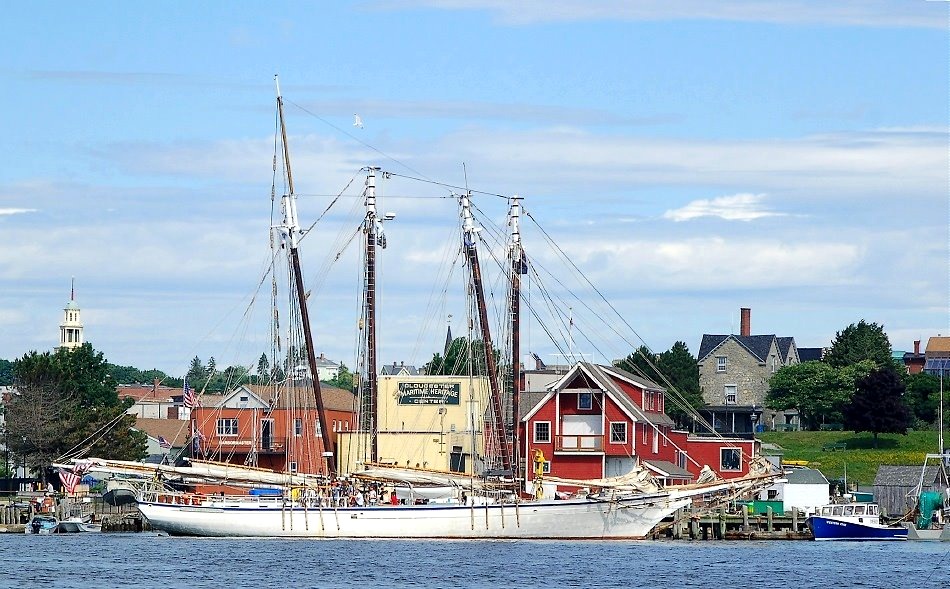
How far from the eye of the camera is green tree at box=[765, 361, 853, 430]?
497ft

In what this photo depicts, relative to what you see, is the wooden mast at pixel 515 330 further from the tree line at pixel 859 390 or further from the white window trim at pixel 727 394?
the white window trim at pixel 727 394

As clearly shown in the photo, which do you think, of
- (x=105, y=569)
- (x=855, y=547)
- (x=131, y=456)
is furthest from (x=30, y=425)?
(x=855, y=547)

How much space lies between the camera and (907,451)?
435ft

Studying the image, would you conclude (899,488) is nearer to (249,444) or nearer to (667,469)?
(667,469)

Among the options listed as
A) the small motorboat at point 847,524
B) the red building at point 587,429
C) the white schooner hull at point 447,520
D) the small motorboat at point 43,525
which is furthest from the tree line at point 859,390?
the small motorboat at point 43,525

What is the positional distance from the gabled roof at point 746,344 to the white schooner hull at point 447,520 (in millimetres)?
79774

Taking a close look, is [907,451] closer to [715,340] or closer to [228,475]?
[715,340]

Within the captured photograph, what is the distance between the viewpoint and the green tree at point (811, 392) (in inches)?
5969

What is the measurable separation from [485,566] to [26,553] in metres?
23.1

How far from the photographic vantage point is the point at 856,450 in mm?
135750

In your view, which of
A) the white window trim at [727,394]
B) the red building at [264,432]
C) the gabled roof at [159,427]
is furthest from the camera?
the white window trim at [727,394]

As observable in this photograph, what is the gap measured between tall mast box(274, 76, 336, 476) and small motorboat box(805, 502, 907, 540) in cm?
2683

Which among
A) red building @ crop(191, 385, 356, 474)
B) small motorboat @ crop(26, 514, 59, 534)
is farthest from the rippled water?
red building @ crop(191, 385, 356, 474)

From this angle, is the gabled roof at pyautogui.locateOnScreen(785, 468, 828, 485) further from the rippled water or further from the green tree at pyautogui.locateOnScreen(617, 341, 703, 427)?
the green tree at pyautogui.locateOnScreen(617, 341, 703, 427)
